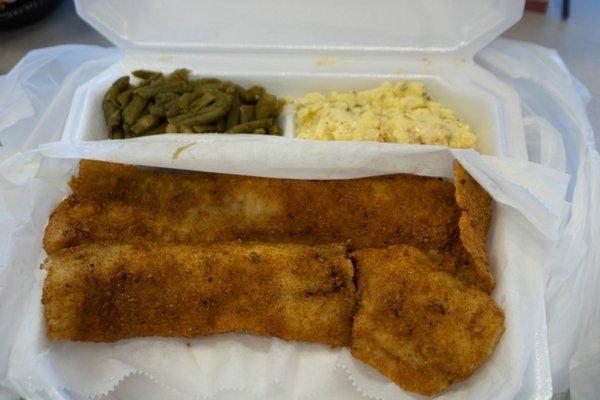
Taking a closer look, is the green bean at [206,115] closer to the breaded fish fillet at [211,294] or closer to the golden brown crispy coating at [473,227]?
the breaded fish fillet at [211,294]

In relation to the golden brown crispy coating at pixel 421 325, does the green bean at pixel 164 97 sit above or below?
above

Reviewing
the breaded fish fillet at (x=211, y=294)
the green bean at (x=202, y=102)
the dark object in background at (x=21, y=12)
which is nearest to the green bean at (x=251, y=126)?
the green bean at (x=202, y=102)

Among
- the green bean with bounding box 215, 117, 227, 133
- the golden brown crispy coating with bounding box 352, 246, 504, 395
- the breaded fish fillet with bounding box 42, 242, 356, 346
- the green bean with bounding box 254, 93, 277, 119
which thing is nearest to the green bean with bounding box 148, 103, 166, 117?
the green bean with bounding box 215, 117, 227, 133

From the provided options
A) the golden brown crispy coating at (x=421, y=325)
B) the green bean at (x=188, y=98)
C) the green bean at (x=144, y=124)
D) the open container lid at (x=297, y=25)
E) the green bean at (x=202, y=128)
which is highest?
the open container lid at (x=297, y=25)

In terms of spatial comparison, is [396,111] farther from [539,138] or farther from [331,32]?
[539,138]

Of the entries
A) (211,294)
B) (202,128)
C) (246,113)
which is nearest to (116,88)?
(202,128)
